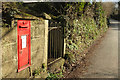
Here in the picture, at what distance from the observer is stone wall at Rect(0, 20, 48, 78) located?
2506 mm

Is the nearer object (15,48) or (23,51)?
(15,48)

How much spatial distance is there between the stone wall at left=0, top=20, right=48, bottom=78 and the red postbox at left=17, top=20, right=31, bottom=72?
0.35ft

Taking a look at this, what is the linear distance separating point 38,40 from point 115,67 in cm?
376

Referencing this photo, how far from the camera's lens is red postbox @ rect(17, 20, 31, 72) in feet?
9.26

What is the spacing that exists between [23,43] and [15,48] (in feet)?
0.89

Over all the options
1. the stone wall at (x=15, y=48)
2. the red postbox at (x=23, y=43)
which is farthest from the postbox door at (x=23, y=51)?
the stone wall at (x=15, y=48)

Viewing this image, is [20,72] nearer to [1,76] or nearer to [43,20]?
[1,76]

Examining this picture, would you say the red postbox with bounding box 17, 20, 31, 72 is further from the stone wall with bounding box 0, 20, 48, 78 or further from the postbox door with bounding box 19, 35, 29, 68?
the stone wall with bounding box 0, 20, 48, 78

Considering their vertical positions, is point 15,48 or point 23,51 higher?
point 15,48

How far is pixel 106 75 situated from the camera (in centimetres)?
460

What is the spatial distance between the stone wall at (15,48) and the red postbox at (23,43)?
106 mm

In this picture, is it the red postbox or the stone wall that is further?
the red postbox

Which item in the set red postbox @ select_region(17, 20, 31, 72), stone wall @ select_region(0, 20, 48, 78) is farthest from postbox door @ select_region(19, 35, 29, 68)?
stone wall @ select_region(0, 20, 48, 78)

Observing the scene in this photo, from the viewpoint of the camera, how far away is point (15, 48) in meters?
2.76
